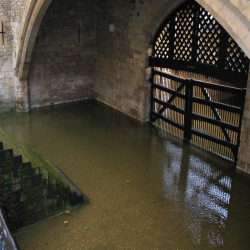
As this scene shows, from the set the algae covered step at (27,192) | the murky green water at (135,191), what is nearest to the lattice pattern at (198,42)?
the murky green water at (135,191)

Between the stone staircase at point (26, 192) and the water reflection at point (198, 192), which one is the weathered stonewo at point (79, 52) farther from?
the stone staircase at point (26, 192)

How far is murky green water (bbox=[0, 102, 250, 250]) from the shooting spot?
4160mm

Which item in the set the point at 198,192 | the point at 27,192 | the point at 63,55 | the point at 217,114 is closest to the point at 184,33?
the point at 217,114

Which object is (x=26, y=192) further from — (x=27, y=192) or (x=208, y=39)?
(x=208, y=39)

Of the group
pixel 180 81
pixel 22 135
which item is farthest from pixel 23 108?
pixel 180 81

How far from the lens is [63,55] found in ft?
31.4

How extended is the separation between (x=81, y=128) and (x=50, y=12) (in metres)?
3.70

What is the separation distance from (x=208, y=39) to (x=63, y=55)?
4927 mm

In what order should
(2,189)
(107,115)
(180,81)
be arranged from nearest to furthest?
(2,189)
(180,81)
(107,115)

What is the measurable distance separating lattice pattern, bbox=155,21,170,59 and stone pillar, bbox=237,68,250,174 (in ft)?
8.43

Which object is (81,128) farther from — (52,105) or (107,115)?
(52,105)

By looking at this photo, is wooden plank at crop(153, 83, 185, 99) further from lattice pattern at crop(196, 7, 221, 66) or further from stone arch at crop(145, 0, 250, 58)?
stone arch at crop(145, 0, 250, 58)

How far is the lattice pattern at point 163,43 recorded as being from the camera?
24.1ft

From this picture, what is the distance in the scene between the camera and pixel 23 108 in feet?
29.7
